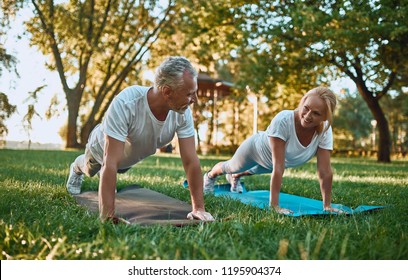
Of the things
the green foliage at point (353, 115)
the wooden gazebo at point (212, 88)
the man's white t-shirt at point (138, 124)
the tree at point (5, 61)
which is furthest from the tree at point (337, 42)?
the green foliage at point (353, 115)

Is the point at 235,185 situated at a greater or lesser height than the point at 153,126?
lesser

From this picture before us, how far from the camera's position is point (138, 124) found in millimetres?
3213

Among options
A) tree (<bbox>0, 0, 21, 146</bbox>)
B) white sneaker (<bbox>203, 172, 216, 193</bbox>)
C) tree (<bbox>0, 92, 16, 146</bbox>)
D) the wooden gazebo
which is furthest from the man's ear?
the wooden gazebo

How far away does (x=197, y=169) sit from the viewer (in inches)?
125

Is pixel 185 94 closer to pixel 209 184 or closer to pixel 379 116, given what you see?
pixel 209 184

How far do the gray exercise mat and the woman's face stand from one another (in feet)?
3.86

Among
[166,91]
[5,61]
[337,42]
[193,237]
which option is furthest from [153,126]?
[337,42]

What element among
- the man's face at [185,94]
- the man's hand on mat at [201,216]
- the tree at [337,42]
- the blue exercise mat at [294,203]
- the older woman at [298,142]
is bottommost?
the blue exercise mat at [294,203]

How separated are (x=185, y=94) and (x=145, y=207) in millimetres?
1072

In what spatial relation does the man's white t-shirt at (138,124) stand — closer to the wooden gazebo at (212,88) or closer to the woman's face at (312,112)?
the woman's face at (312,112)

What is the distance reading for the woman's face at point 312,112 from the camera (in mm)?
3508

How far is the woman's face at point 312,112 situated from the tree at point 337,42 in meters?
7.71

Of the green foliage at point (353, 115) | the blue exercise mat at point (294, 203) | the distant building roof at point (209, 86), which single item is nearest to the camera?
the blue exercise mat at point (294, 203)

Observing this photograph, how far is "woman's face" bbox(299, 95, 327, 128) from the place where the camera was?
3.51 meters
